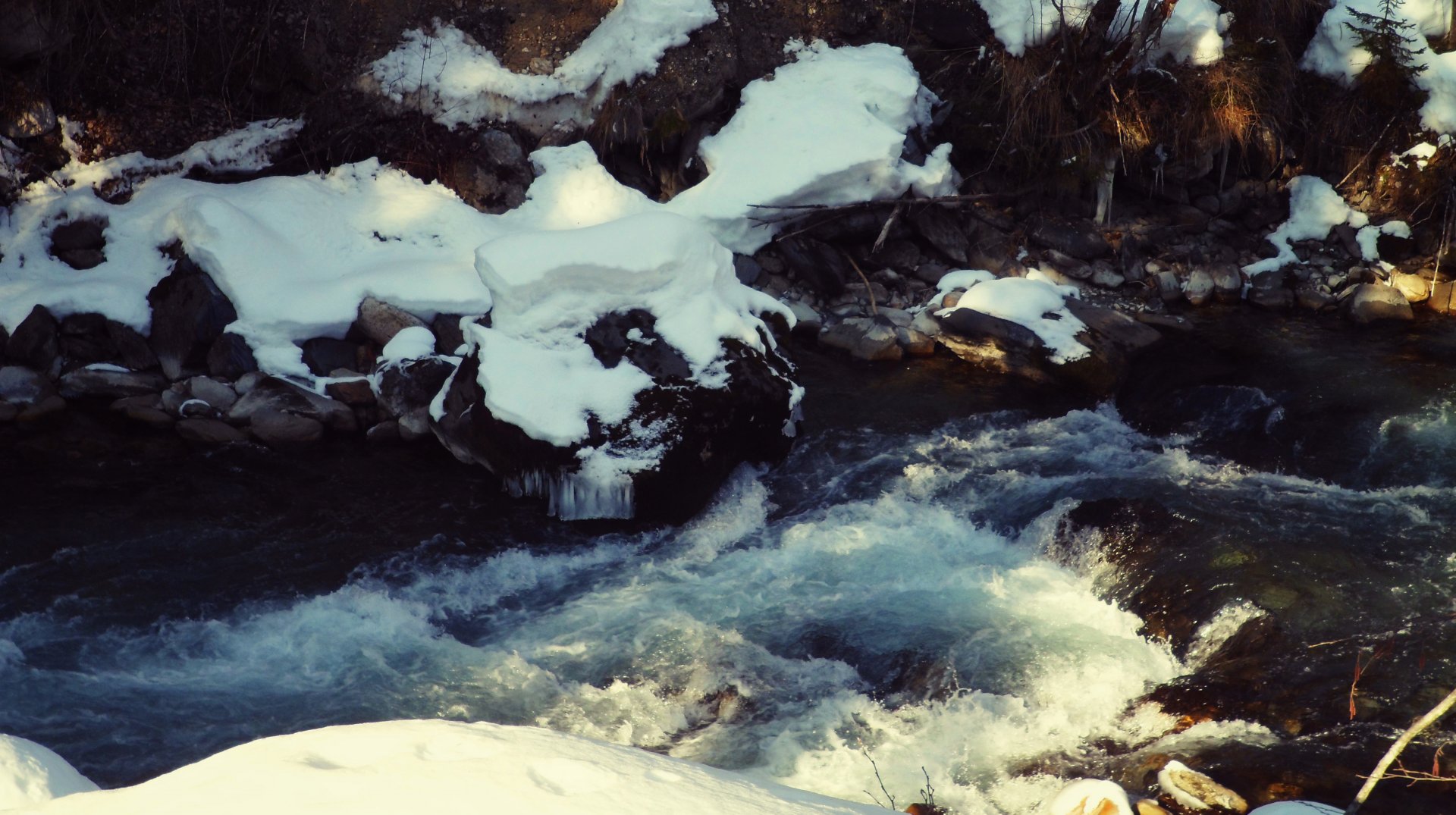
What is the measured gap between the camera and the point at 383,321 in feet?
26.6

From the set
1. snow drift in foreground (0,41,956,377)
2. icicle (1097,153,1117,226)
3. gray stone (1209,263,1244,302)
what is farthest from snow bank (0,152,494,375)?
gray stone (1209,263,1244,302)

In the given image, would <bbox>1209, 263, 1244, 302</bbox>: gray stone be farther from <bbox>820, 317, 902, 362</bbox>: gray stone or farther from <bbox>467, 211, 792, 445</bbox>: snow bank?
<bbox>467, 211, 792, 445</bbox>: snow bank

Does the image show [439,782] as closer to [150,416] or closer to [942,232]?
[150,416]

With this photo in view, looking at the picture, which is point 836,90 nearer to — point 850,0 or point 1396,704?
point 850,0

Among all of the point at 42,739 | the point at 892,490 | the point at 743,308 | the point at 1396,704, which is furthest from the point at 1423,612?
the point at 42,739

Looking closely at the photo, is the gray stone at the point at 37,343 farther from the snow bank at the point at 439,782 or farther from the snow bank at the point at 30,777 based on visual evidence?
the snow bank at the point at 439,782

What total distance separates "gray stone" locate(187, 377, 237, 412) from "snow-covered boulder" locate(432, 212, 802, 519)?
1.58m

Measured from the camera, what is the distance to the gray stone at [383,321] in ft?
26.6

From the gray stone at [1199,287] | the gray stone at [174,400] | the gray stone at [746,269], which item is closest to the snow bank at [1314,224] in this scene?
the gray stone at [1199,287]

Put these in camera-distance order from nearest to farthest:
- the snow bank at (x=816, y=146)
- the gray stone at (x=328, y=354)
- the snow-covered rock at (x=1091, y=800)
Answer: the snow-covered rock at (x=1091, y=800) → the gray stone at (x=328, y=354) → the snow bank at (x=816, y=146)

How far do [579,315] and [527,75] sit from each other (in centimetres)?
398

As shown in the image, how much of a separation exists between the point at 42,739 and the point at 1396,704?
5.87 metres

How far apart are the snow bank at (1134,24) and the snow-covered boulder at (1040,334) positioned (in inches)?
106

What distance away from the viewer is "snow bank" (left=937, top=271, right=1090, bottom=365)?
27.6 ft
